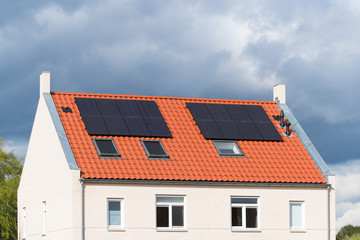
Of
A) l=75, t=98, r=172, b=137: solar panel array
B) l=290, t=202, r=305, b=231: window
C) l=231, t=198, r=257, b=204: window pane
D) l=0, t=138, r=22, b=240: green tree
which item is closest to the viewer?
l=231, t=198, r=257, b=204: window pane

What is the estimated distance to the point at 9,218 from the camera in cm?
6306

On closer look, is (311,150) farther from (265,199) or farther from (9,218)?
(9,218)

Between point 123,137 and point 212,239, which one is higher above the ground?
point 123,137

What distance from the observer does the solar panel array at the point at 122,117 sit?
38125 millimetres

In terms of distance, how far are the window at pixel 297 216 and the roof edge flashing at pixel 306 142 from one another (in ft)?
6.61

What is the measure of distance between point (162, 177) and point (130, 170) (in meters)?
1.54

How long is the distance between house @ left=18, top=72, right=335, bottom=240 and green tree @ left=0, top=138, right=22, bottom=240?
21000 millimetres

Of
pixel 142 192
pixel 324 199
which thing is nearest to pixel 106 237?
pixel 142 192

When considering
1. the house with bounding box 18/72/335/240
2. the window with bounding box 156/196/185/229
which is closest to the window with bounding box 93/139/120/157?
the house with bounding box 18/72/335/240

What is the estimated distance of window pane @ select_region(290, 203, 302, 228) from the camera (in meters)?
38.0

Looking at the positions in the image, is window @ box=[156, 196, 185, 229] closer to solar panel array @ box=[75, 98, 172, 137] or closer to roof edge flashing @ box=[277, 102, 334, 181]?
solar panel array @ box=[75, 98, 172, 137]

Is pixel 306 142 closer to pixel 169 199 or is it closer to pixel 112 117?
pixel 169 199

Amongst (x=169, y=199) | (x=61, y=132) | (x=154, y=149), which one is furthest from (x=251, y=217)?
(x=61, y=132)

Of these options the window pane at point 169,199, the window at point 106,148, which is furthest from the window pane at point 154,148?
the window pane at point 169,199
